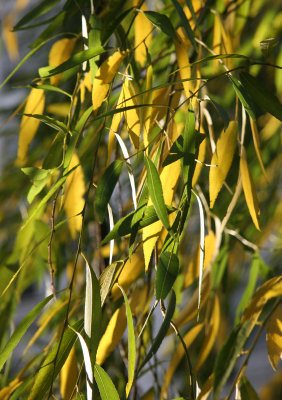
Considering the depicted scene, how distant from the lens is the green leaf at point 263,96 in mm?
340

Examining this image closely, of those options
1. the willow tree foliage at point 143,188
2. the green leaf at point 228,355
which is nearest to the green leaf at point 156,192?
the willow tree foliage at point 143,188

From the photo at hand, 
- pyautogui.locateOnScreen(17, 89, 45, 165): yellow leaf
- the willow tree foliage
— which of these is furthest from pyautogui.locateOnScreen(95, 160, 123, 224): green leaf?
pyautogui.locateOnScreen(17, 89, 45, 165): yellow leaf

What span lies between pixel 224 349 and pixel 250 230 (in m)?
0.26

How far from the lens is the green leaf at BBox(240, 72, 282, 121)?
340mm

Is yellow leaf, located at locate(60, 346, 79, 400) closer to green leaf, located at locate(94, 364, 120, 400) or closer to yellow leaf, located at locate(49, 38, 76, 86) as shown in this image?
green leaf, located at locate(94, 364, 120, 400)

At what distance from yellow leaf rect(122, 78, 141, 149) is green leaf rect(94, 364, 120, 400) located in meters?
0.13

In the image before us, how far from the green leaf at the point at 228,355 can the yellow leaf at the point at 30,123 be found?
0.65 ft

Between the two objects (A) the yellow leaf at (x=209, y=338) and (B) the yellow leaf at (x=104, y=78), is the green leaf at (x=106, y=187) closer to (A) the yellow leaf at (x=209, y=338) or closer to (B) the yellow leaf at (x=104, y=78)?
(B) the yellow leaf at (x=104, y=78)

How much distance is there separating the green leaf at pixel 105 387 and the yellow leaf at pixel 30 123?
0.18m

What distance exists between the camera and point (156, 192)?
11.9 inches

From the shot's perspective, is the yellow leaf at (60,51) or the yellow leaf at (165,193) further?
the yellow leaf at (60,51)

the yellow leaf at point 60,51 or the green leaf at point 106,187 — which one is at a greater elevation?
the yellow leaf at point 60,51

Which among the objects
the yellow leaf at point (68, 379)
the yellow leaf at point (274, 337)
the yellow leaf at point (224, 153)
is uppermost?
the yellow leaf at point (224, 153)

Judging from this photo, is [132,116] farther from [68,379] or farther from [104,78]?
[68,379]
